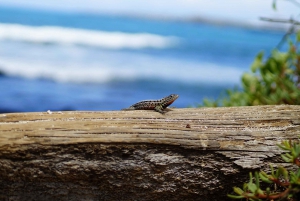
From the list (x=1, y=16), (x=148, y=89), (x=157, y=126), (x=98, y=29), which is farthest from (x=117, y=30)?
(x=157, y=126)

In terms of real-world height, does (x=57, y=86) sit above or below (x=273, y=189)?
above

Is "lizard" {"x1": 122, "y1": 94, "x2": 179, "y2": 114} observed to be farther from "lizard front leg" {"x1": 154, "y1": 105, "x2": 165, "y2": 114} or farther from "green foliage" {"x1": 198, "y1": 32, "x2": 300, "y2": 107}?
"green foliage" {"x1": 198, "y1": 32, "x2": 300, "y2": 107}

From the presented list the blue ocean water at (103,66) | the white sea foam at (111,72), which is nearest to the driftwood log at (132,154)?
the blue ocean water at (103,66)

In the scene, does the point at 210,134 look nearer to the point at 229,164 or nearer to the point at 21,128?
the point at 229,164

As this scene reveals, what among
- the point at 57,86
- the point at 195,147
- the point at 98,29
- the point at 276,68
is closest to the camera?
the point at 195,147

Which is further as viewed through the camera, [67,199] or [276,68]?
[276,68]

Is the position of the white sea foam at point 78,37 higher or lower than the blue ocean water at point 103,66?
higher

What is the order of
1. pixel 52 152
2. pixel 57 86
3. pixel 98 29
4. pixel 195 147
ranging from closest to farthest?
pixel 52 152, pixel 195 147, pixel 57 86, pixel 98 29

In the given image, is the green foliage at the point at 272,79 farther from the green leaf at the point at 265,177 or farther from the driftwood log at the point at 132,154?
the green leaf at the point at 265,177
